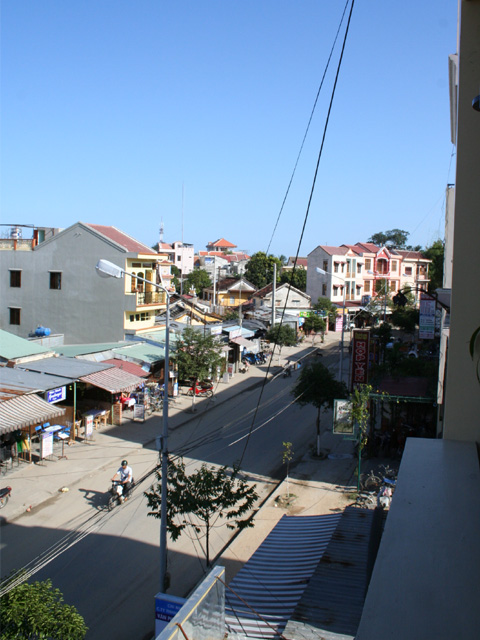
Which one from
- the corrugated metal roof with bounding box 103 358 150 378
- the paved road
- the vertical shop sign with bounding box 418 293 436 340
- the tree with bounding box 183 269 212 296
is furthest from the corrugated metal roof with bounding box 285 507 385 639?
the tree with bounding box 183 269 212 296

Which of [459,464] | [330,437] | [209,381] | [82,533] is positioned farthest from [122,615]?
[209,381]

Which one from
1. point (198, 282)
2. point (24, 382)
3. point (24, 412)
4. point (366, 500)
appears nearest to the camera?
point (366, 500)

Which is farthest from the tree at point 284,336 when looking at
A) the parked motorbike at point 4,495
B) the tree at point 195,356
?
the parked motorbike at point 4,495

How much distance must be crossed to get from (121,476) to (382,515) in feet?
25.1

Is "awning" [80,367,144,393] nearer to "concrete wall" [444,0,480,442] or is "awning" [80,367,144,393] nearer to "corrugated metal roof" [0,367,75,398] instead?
"corrugated metal roof" [0,367,75,398]

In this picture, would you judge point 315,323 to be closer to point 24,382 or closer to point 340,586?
point 24,382

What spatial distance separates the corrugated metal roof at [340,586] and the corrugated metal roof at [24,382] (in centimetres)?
1130

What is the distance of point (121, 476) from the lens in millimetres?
14641

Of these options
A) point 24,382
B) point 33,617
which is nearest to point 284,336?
point 24,382

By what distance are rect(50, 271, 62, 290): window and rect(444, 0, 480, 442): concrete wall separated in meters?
27.9

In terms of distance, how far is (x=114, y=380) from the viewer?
2084 centimetres

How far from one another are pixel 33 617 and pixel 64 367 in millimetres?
15248

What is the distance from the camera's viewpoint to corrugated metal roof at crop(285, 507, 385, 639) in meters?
5.49

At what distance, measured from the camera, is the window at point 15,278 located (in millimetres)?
30578
